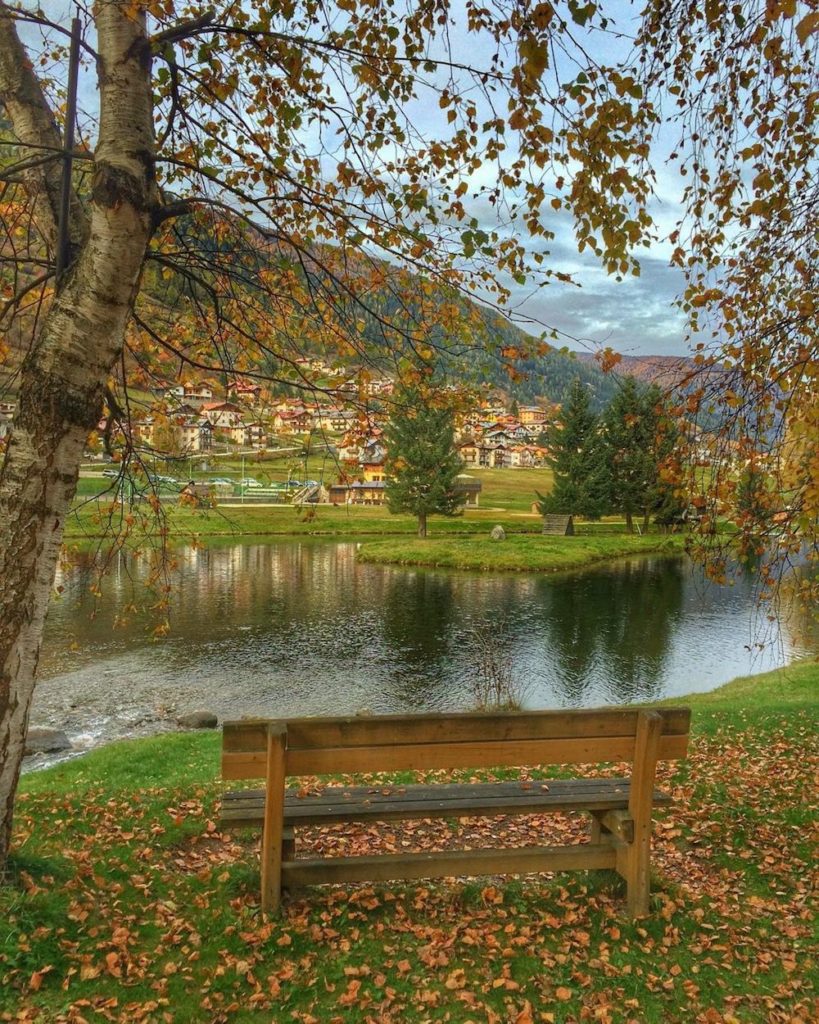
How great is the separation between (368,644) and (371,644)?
101 millimetres

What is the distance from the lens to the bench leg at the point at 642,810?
4.64m

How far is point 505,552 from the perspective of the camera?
43.0 meters

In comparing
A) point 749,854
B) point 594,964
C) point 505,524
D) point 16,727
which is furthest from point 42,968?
point 505,524

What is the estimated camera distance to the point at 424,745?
440cm

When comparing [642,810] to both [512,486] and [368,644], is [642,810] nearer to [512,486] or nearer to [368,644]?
[368,644]

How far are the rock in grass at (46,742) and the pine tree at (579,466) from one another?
45.9 metres

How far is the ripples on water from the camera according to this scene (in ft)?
56.8

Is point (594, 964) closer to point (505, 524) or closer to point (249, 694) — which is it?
point (249, 694)

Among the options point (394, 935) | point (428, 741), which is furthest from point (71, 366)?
point (394, 935)

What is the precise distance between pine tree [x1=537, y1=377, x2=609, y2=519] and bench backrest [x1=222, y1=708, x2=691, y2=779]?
51.4 meters

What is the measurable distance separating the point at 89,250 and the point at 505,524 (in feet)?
177

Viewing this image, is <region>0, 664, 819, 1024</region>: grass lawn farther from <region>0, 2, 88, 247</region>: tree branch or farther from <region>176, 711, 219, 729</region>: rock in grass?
<region>176, 711, 219, 729</region>: rock in grass

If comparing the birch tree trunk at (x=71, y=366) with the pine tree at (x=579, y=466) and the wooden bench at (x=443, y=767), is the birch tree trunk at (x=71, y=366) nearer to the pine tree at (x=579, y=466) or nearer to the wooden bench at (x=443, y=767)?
the wooden bench at (x=443, y=767)

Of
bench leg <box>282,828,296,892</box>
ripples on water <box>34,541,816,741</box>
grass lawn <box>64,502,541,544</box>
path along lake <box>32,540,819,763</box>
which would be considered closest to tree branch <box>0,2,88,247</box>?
bench leg <box>282,828,296,892</box>
